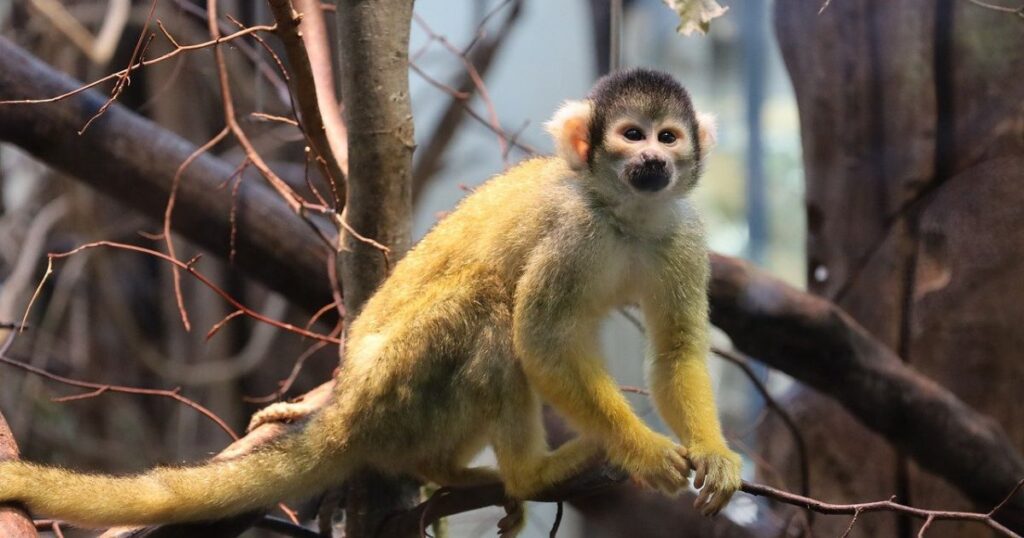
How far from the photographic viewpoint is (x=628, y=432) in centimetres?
215

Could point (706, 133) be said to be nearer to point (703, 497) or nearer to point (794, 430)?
point (703, 497)

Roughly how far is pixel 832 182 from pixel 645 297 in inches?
71.9

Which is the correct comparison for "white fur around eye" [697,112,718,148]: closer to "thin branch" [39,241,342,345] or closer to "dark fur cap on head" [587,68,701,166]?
"dark fur cap on head" [587,68,701,166]

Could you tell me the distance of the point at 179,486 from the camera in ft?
6.97

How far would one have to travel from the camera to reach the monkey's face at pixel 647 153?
2.21m

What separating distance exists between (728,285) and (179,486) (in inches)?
79.2

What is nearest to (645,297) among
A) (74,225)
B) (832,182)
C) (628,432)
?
(628,432)

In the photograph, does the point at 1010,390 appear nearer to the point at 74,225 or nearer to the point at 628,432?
the point at 628,432

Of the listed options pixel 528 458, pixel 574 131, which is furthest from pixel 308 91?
pixel 528 458

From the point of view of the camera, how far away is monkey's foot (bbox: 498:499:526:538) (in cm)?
235

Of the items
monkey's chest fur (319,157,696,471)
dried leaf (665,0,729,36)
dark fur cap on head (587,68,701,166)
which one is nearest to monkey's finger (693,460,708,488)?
monkey's chest fur (319,157,696,471)

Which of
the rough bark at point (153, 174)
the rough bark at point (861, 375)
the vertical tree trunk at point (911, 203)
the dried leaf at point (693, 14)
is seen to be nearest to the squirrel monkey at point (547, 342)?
the dried leaf at point (693, 14)

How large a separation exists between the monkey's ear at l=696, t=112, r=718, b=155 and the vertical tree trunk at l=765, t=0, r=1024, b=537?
5.23 ft

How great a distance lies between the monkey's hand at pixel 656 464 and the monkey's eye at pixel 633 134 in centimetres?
73
